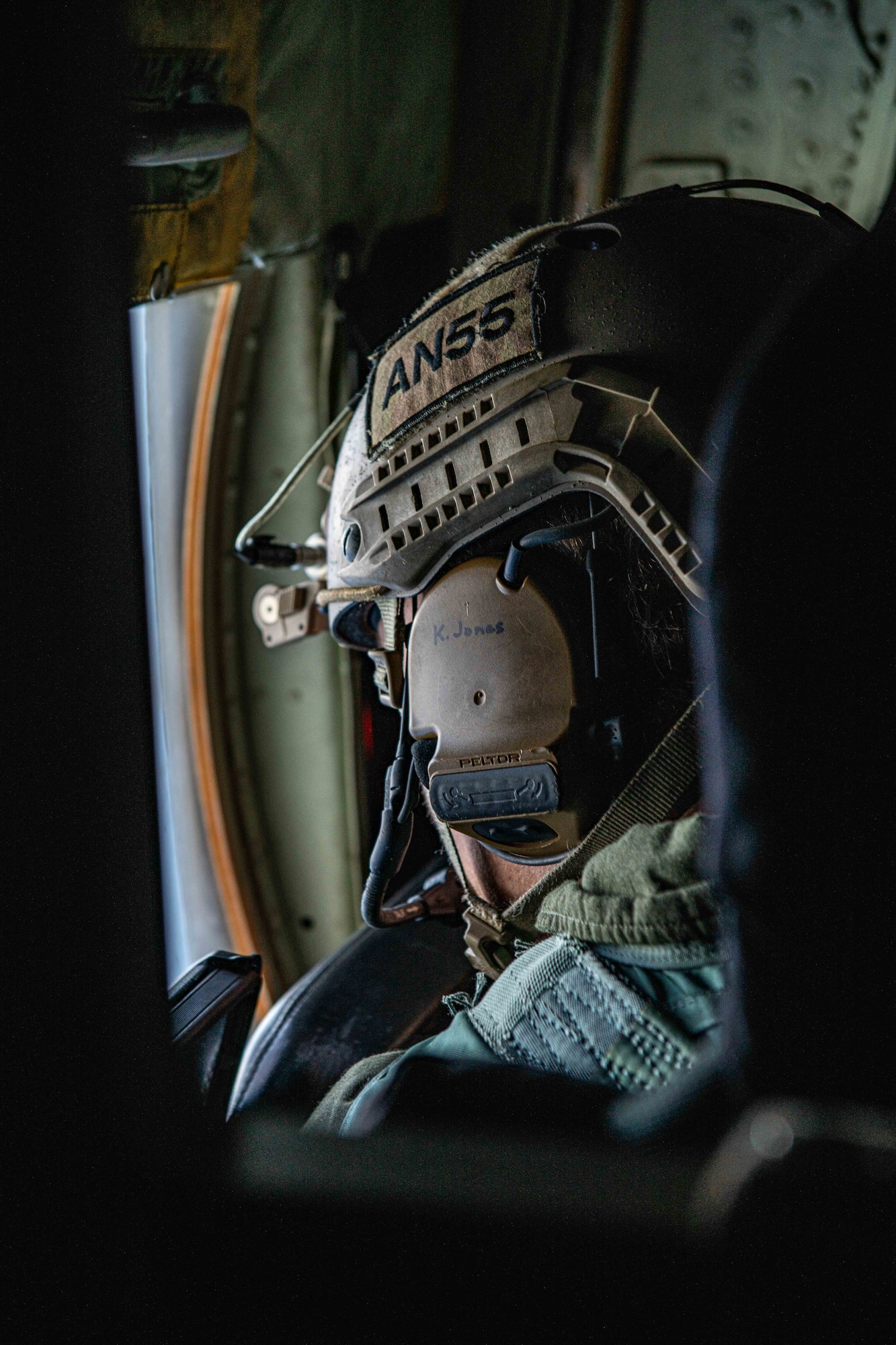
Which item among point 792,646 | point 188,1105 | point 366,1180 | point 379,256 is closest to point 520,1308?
point 366,1180

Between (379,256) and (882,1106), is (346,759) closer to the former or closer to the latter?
(379,256)

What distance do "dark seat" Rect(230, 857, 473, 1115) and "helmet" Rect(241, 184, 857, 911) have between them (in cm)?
60

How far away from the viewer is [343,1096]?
106 cm

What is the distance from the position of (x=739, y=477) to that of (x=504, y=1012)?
1.70 ft

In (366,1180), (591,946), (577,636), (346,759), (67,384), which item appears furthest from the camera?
(346,759)

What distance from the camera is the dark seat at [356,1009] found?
1.52m

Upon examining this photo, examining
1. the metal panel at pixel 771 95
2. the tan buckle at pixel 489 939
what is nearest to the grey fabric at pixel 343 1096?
the tan buckle at pixel 489 939

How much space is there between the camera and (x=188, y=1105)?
0.72m

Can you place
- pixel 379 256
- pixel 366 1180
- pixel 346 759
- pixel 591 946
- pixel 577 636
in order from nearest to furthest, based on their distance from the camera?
pixel 366 1180 → pixel 591 946 → pixel 577 636 → pixel 379 256 → pixel 346 759

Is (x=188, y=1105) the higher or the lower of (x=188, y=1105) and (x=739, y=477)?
the lower

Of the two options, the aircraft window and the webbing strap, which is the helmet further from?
the aircraft window

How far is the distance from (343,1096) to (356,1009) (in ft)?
2.06

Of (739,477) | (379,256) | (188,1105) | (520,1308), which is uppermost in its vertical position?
(379,256)

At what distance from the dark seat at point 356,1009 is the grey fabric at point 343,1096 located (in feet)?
0.75
